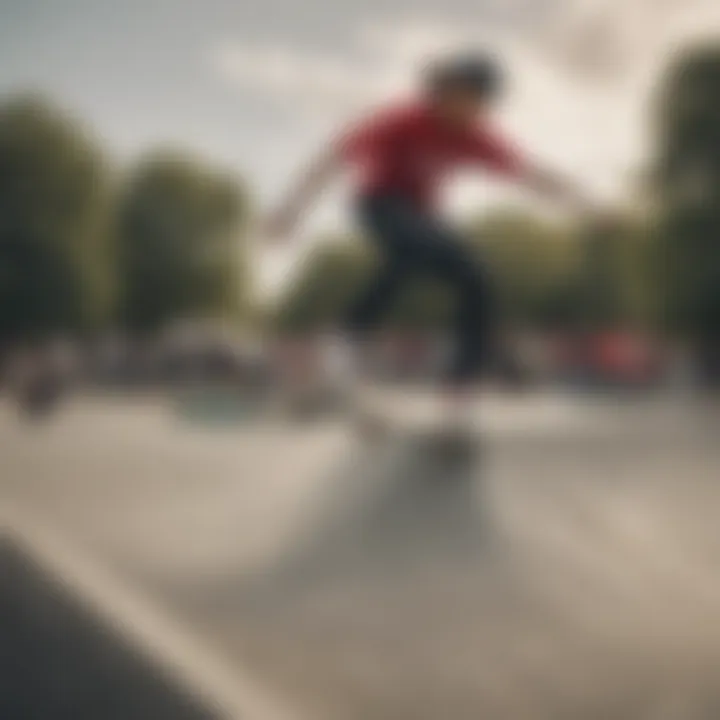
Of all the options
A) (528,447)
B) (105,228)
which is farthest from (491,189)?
(105,228)

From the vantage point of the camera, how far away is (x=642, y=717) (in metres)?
1.29

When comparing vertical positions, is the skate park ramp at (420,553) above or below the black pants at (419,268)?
below

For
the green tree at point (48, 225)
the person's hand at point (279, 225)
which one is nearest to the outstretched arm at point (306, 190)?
the person's hand at point (279, 225)

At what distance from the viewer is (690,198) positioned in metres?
1.88

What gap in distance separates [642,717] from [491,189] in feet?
3.53

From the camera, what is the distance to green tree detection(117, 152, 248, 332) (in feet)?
5.83

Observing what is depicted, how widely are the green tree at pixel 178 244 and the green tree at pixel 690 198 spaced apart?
952 mm

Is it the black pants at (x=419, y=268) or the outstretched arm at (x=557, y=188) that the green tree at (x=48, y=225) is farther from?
the outstretched arm at (x=557, y=188)

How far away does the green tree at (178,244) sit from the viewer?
1.78 meters

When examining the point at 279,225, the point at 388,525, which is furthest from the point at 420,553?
the point at 279,225

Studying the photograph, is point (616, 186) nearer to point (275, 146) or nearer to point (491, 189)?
point (491, 189)

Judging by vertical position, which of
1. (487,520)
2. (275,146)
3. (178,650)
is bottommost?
(178,650)

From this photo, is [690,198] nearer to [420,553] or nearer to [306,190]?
[306,190]

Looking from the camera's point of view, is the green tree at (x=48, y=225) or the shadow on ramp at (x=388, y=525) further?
the green tree at (x=48, y=225)
